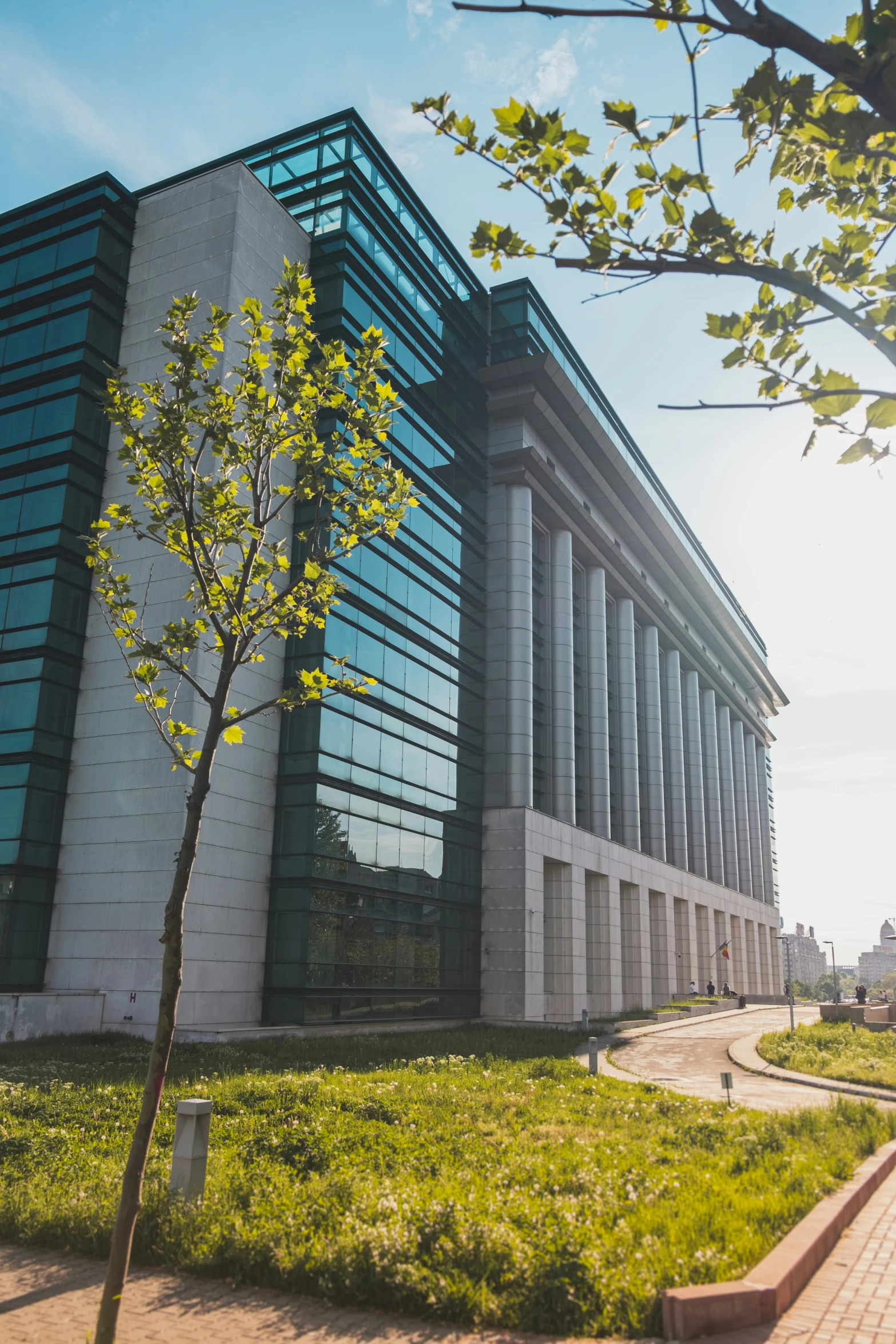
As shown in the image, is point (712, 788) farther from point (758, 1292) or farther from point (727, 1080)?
point (758, 1292)

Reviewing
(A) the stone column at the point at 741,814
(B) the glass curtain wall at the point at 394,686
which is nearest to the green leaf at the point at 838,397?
(B) the glass curtain wall at the point at 394,686

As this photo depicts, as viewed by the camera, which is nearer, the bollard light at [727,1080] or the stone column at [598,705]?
the bollard light at [727,1080]

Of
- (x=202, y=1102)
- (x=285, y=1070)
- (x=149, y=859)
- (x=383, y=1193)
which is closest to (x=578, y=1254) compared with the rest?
(x=383, y=1193)

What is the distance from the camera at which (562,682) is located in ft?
162

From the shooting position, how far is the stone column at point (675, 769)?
215 feet

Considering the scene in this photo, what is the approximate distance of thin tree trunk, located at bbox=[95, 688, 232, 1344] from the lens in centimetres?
661

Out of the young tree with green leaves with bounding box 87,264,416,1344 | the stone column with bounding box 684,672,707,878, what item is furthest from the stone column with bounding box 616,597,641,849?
the young tree with green leaves with bounding box 87,264,416,1344

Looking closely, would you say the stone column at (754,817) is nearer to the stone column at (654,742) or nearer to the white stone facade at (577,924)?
the white stone facade at (577,924)

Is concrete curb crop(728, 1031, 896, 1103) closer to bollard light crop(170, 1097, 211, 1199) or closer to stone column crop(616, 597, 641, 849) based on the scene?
bollard light crop(170, 1097, 211, 1199)

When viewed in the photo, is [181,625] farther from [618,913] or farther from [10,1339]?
[618,913]

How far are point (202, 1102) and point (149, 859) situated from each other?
19.6 meters

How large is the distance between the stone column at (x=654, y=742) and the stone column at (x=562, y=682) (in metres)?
12.9

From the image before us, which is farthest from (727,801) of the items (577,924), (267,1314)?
(267,1314)

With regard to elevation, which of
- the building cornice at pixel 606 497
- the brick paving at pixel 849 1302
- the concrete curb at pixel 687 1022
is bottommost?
the concrete curb at pixel 687 1022
